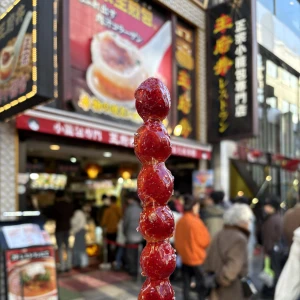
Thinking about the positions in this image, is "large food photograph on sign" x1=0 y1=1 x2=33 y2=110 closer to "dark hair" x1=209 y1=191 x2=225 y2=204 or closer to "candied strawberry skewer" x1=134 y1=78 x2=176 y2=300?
"candied strawberry skewer" x1=134 y1=78 x2=176 y2=300

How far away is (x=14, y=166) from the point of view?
592cm

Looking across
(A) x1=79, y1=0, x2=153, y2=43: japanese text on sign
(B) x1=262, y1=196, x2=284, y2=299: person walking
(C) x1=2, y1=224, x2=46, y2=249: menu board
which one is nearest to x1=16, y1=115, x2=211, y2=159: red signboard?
(C) x1=2, y1=224, x2=46, y2=249: menu board

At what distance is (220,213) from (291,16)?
150 inches

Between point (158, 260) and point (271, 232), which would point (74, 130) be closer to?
point (271, 232)

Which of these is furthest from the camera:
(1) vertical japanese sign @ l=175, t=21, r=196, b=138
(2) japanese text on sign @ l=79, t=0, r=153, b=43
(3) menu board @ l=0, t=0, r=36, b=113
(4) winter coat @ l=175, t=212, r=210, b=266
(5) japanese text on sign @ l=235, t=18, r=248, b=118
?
(1) vertical japanese sign @ l=175, t=21, r=196, b=138

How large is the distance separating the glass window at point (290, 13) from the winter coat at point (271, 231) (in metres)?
3.62

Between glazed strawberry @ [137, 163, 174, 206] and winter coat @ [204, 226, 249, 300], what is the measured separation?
236 cm

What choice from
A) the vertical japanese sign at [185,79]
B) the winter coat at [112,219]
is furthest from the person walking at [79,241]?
the vertical japanese sign at [185,79]

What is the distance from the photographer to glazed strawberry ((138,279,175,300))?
4.43ft

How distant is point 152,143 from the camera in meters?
1.40

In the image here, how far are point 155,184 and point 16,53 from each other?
12.3 ft

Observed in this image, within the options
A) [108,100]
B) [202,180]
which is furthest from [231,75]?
[108,100]

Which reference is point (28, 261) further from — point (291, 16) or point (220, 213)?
point (291, 16)

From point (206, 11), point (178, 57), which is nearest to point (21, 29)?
point (178, 57)
